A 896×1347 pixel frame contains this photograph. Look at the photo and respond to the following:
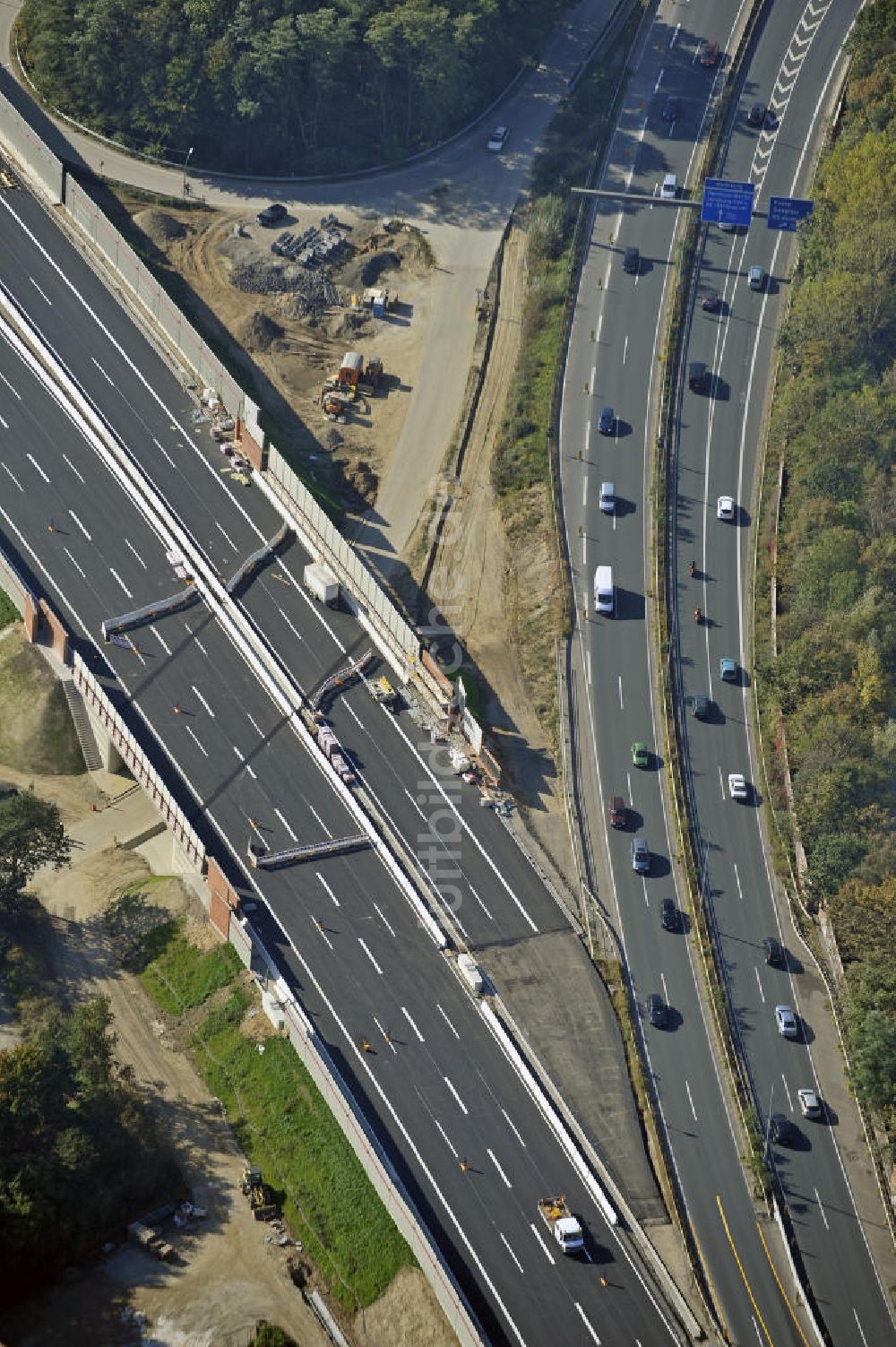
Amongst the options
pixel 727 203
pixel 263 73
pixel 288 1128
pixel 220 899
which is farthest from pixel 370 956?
pixel 263 73

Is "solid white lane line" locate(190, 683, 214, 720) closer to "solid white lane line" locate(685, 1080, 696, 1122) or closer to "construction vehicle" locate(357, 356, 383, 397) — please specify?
"construction vehicle" locate(357, 356, 383, 397)

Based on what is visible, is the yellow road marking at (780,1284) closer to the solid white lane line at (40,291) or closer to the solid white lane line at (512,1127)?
the solid white lane line at (512,1127)

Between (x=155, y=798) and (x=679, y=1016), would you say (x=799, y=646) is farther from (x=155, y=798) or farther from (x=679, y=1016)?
(x=155, y=798)

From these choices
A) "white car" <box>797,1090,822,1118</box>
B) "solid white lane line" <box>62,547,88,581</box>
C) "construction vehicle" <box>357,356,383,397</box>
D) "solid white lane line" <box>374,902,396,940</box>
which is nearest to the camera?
"white car" <box>797,1090,822,1118</box>

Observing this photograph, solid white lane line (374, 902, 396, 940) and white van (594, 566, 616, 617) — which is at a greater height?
white van (594, 566, 616, 617)

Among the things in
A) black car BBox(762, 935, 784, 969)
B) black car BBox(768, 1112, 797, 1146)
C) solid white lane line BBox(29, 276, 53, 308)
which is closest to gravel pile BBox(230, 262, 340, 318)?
solid white lane line BBox(29, 276, 53, 308)

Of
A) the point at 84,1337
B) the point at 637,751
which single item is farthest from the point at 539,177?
the point at 84,1337

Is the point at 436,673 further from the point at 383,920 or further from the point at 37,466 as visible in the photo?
the point at 37,466
